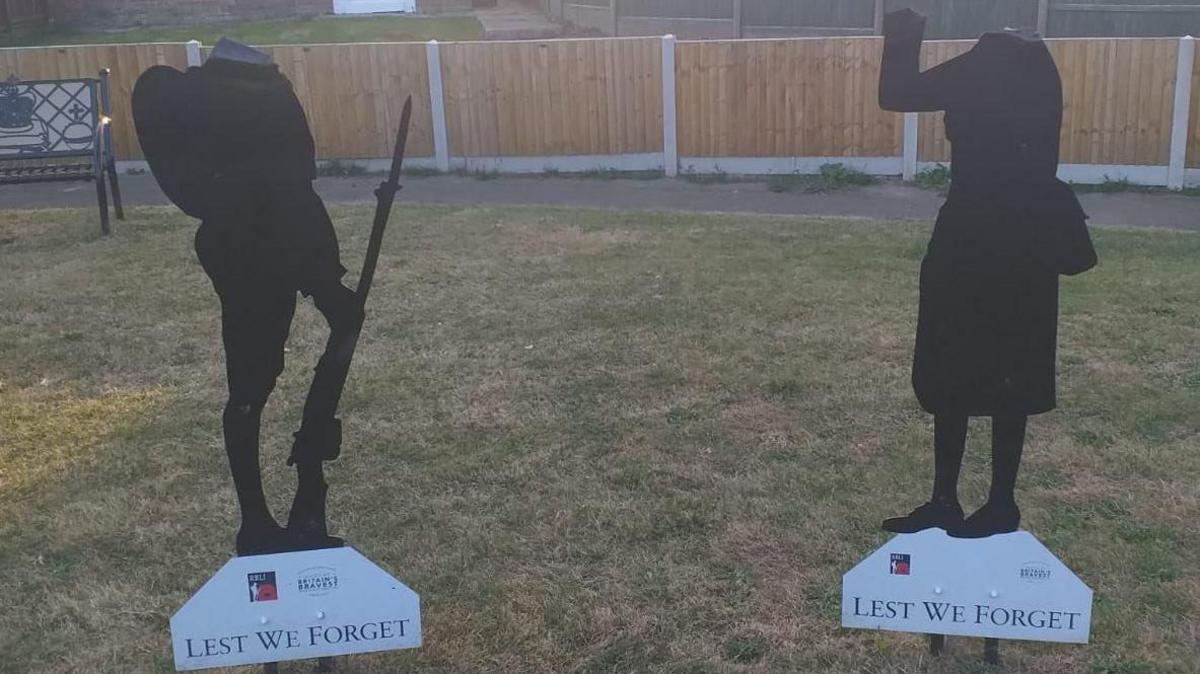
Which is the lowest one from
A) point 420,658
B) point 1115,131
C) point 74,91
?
point 420,658

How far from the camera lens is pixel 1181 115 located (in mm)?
10867

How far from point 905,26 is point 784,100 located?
867 cm

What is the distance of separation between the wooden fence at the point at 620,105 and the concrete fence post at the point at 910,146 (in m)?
0.01

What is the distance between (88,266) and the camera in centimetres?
810

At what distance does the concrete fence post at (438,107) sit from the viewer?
12.0m

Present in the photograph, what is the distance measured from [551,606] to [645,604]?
0.31m

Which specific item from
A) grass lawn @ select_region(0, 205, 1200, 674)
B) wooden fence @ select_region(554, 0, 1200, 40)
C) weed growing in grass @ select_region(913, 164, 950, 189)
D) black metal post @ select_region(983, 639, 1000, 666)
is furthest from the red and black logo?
wooden fence @ select_region(554, 0, 1200, 40)

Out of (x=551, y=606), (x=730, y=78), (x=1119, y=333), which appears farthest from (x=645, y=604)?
(x=730, y=78)

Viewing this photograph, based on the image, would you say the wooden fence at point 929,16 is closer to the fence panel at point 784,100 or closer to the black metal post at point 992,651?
the fence panel at point 784,100

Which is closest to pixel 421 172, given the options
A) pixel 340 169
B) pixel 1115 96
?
pixel 340 169

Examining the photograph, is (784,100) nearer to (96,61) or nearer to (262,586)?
(96,61)

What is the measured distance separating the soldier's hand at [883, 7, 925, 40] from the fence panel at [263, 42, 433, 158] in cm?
924

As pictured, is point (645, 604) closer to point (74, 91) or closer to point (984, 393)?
point (984, 393)

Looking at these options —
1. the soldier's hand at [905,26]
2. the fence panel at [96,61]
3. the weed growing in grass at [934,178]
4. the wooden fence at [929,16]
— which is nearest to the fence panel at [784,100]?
the weed growing in grass at [934,178]
